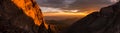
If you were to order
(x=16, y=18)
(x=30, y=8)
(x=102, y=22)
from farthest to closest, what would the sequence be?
1. (x=30, y=8)
2. (x=16, y=18)
3. (x=102, y=22)

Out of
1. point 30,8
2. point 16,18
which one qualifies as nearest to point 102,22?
point 16,18

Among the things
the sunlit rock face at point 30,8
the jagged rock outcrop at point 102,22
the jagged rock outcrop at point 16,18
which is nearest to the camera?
the jagged rock outcrop at point 102,22

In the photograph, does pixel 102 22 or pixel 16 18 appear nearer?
pixel 102 22

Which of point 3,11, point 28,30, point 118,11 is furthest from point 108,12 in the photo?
point 3,11

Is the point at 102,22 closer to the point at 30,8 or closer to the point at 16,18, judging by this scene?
the point at 16,18

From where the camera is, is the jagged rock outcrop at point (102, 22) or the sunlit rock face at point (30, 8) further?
the sunlit rock face at point (30, 8)

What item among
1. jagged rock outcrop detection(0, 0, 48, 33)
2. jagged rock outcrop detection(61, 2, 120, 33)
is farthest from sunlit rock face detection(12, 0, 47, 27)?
jagged rock outcrop detection(61, 2, 120, 33)

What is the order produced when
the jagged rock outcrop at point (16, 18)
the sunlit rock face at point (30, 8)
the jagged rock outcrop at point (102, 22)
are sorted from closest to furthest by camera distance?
the jagged rock outcrop at point (102, 22)
the jagged rock outcrop at point (16, 18)
the sunlit rock face at point (30, 8)

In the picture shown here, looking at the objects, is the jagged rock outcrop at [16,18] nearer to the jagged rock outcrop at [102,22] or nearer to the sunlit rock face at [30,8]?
the sunlit rock face at [30,8]

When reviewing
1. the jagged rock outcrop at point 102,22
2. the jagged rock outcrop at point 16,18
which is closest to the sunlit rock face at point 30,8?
the jagged rock outcrop at point 16,18
